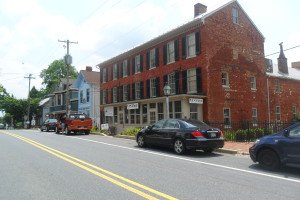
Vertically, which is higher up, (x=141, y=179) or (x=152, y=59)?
(x=152, y=59)

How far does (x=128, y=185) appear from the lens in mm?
7617

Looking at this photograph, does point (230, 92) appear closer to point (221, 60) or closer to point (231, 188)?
point (221, 60)

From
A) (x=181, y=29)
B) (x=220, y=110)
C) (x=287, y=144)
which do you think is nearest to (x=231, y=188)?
(x=287, y=144)

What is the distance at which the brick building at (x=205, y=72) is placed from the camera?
87.3 feet

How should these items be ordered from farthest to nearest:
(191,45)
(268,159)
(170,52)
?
1. (170,52)
2. (191,45)
3. (268,159)

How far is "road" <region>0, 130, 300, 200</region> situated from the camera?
270 inches

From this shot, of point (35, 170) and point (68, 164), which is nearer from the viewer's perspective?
point (35, 170)

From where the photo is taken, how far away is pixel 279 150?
974 cm

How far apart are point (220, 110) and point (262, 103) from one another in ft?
21.1

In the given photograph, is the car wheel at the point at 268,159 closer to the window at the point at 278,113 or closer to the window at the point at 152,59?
the window at the point at 152,59

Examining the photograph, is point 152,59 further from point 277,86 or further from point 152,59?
point 277,86

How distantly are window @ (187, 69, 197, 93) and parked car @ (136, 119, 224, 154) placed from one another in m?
12.5

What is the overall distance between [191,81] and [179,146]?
14568 mm

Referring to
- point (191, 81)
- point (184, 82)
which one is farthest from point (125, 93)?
point (191, 81)
